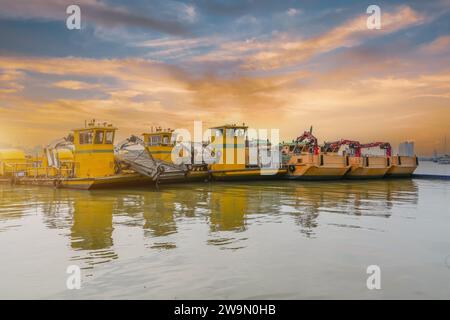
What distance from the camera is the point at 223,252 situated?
355 inches

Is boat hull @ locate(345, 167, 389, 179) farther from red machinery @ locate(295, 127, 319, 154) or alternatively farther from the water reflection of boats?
the water reflection of boats

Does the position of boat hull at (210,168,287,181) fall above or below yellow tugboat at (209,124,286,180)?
below

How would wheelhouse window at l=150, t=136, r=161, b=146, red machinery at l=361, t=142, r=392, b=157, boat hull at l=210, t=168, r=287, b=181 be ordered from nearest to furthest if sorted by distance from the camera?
boat hull at l=210, t=168, r=287, b=181 → wheelhouse window at l=150, t=136, r=161, b=146 → red machinery at l=361, t=142, r=392, b=157

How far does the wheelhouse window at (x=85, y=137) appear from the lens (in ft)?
84.7

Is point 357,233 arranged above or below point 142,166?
below

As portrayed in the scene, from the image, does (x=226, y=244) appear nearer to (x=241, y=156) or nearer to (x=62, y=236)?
(x=62, y=236)

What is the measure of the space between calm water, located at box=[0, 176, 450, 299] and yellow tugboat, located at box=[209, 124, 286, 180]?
16639mm

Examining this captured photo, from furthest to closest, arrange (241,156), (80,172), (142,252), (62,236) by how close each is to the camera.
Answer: (241,156) < (80,172) < (62,236) < (142,252)

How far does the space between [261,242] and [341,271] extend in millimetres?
2739

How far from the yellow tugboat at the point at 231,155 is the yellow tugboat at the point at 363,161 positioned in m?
11.2

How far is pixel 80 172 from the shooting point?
25875mm

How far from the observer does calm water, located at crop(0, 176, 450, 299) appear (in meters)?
6.68

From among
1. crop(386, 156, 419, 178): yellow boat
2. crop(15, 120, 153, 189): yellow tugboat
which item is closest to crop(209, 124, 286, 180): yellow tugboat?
crop(15, 120, 153, 189): yellow tugboat
